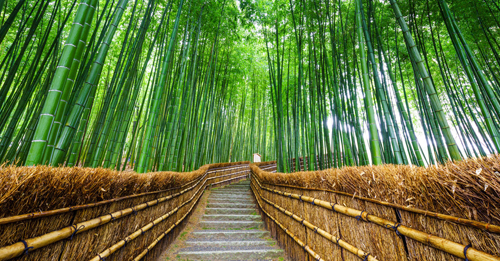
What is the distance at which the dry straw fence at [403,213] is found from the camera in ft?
2.09

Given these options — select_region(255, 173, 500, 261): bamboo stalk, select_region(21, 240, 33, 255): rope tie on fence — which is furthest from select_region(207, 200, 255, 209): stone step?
select_region(21, 240, 33, 255): rope tie on fence

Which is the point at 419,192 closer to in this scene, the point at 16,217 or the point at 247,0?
the point at 16,217

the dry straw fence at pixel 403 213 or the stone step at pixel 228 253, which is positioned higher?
the dry straw fence at pixel 403 213

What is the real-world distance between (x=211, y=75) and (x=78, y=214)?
3978 millimetres

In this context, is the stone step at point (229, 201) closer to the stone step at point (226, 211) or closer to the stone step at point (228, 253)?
the stone step at point (226, 211)

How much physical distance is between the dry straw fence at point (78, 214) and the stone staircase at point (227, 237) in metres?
0.58

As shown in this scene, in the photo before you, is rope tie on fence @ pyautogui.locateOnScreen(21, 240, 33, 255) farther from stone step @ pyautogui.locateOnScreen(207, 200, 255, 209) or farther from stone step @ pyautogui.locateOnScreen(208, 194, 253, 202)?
stone step @ pyautogui.locateOnScreen(208, 194, 253, 202)

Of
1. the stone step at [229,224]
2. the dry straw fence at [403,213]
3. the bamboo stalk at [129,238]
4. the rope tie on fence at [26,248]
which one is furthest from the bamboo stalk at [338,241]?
the rope tie on fence at [26,248]

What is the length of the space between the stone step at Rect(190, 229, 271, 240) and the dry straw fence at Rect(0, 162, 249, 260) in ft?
2.81

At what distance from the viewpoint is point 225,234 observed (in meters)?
2.81

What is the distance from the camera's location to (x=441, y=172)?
2.47 feet

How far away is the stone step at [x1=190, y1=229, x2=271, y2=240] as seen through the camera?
2766 mm

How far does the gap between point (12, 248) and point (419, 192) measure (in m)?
1.56

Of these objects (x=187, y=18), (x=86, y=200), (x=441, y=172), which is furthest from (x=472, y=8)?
(x=86, y=200)
